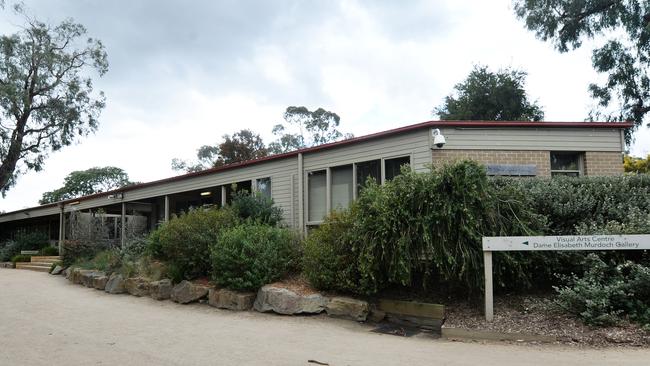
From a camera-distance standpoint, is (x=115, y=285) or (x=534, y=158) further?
(x=115, y=285)

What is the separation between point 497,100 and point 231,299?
21461 millimetres

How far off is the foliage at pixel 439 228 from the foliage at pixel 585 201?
1.67ft

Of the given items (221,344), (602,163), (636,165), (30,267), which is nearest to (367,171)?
(602,163)

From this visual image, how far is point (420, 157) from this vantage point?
10844mm

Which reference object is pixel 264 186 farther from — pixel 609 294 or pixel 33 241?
pixel 33 241

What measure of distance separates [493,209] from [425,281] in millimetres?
1601

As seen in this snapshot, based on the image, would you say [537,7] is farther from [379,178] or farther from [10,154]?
[10,154]

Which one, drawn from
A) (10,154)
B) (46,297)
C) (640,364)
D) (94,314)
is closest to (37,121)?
(10,154)

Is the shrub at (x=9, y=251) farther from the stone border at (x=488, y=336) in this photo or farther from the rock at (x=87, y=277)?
the stone border at (x=488, y=336)

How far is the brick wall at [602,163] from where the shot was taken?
35.9 feet

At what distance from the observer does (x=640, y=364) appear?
5.29 m

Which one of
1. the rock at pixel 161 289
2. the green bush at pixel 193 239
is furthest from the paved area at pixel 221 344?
the green bush at pixel 193 239

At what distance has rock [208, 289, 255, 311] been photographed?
30.9ft

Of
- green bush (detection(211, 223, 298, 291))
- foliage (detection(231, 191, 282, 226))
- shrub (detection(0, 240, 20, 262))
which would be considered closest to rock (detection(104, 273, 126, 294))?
foliage (detection(231, 191, 282, 226))
